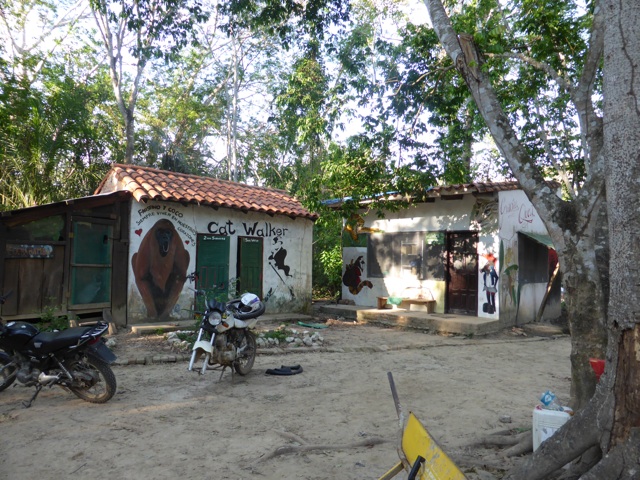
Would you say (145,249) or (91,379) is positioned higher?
(145,249)

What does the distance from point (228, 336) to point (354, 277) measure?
8291 mm

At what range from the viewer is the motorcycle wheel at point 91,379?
4.96m

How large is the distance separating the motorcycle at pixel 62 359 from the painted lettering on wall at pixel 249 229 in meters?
6.20

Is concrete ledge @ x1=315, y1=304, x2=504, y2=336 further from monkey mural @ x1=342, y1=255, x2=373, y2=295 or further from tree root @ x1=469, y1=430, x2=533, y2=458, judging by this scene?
tree root @ x1=469, y1=430, x2=533, y2=458

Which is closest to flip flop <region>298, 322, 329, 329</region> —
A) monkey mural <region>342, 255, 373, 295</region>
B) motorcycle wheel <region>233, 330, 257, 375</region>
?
monkey mural <region>342, 255, 373, 295</region>

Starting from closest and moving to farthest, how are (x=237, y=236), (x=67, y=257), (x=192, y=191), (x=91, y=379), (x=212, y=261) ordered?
1. (x=91, y=379)
2. (x=67, y=257)
3. (x=192, y=191)
4. (x=212, y=261)
5. (x=237, y=236)

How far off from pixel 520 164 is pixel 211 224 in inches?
330

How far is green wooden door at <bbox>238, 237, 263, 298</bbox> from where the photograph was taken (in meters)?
11.7

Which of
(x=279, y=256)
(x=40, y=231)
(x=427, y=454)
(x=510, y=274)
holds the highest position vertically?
(x=40, y=231)

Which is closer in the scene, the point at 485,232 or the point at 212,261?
the point at 212,261

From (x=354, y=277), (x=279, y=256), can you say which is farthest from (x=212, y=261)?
(x=354, y=277)

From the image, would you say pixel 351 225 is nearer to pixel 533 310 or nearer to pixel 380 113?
pixel 533 310

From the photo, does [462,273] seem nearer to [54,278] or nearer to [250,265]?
[250,265]

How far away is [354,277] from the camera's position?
14172 millimetres
